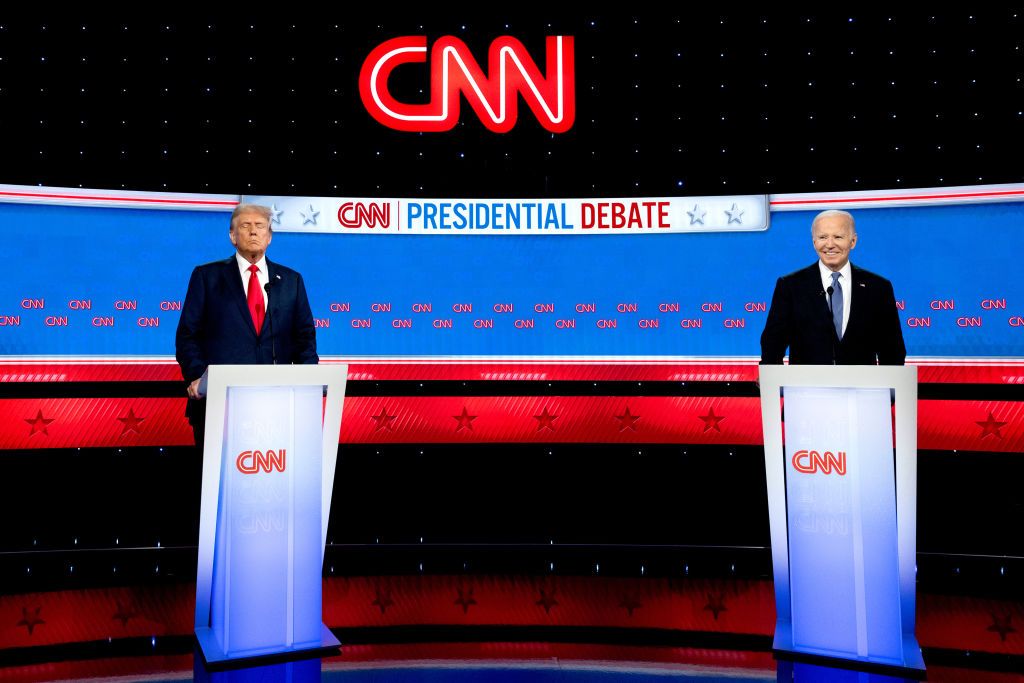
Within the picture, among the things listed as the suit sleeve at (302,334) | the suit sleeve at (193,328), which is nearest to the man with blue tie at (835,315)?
the suit sleeve at (302,334)

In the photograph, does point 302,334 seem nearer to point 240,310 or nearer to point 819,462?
point 240,310

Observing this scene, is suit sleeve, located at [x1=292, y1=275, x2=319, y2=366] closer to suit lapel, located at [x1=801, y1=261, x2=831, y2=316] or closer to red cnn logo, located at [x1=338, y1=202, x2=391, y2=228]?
red cnn logo, located at [x1=338, y1=202, x2=391, y2=228]

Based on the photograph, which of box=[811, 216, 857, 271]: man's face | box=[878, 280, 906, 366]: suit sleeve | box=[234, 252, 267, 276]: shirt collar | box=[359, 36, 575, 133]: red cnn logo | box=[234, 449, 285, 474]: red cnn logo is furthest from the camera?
box=[359, 36, 575, 133]: red cnn logo

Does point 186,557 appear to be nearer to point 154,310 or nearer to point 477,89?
point 154,310

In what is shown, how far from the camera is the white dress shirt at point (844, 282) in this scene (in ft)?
11.0

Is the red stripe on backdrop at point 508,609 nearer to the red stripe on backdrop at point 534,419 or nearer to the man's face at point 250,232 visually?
the red stripe on backdrop at point 534,419

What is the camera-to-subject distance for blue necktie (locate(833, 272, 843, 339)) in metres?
3.37

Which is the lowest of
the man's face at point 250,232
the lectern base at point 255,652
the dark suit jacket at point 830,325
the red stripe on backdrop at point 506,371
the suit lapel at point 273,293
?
the lectern base at point 255,652

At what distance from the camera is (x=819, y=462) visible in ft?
9.20

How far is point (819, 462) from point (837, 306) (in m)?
0.85

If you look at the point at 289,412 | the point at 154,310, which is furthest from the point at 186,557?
the point at 289,412

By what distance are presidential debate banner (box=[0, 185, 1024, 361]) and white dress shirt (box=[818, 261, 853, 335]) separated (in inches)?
62.0

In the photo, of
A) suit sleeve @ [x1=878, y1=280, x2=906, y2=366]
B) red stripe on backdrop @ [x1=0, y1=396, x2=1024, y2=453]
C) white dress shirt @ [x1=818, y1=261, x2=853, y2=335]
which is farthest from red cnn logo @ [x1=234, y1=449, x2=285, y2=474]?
suit sleeve @ [x1=878, y1=280, x2=906, y2=366]

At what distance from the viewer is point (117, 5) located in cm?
491
